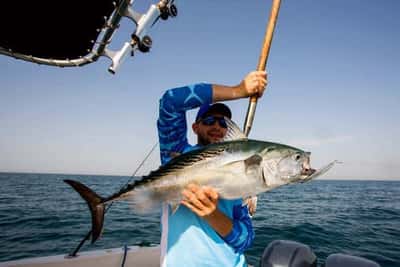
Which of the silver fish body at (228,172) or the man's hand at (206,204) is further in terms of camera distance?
the man's hand at (206,204)

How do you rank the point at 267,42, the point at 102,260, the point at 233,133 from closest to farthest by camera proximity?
the point at 233,133 < the point at 267,42 < the point at 102,260

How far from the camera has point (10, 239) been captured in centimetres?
1161

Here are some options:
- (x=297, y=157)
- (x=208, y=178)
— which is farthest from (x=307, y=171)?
(x=208, y=178)

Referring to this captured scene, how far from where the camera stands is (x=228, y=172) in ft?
6.32

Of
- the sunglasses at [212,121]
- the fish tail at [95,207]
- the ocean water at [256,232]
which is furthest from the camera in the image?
the ocean water at [256,232]

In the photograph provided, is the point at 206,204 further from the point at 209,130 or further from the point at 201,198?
the point at 209,130

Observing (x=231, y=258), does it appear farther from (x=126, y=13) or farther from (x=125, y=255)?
(x=125, y=255)

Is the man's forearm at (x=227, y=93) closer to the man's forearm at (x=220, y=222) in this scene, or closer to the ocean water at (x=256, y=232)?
the man's forearm at (x=220, y=222)

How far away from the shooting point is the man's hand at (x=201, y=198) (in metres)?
1.94

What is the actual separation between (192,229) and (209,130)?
0.94m

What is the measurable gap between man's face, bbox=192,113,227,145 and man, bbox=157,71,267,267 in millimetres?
252

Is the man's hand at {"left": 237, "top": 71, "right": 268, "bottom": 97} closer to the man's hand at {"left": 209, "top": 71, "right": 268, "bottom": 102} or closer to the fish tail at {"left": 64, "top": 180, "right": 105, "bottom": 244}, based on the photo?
the man's hand at {"left": 209, "top": 71, "right": 268, "bottom": 102}

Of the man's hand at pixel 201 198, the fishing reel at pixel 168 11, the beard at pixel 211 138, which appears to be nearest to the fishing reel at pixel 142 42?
the fishing reel at pixel 168 11

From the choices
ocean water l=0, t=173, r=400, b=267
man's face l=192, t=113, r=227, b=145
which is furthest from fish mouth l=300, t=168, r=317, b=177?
ocean water l=0, t=173, r=400, b=267
